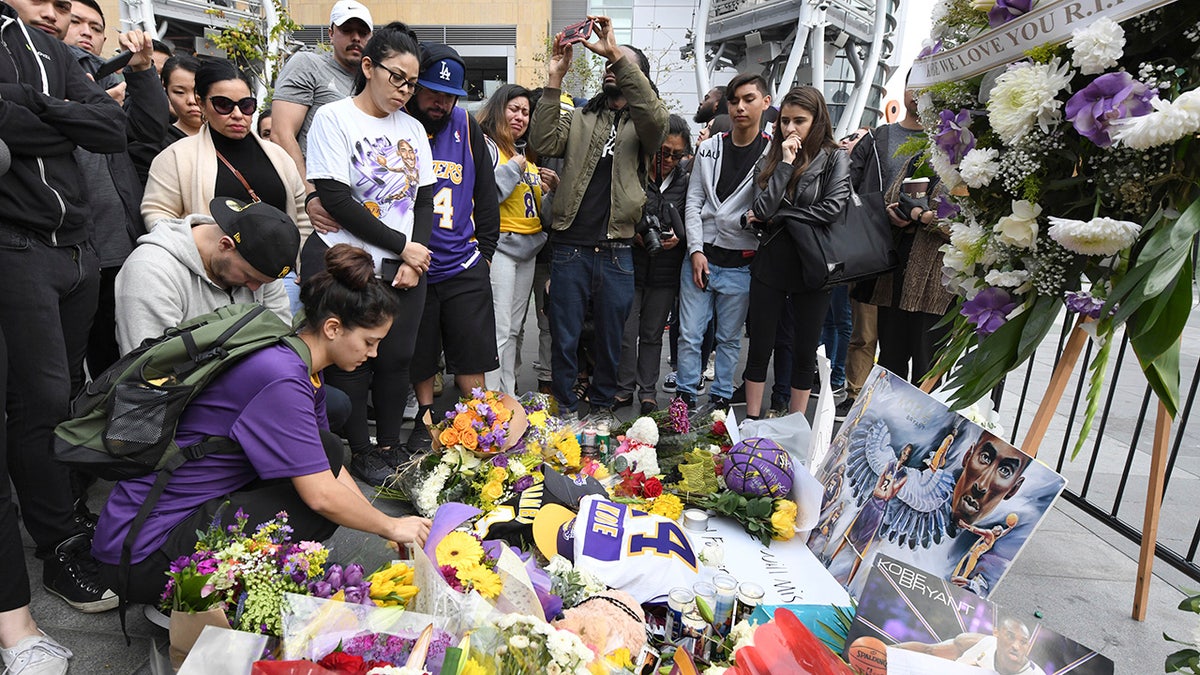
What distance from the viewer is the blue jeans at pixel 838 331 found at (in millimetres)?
4965

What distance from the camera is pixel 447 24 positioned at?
23.3 metres

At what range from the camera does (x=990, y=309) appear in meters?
1.71

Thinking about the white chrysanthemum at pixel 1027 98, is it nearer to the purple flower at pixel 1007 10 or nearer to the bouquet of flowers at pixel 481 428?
the purple flower at pixel 1007 10

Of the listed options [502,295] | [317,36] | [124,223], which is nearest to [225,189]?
[124,223]

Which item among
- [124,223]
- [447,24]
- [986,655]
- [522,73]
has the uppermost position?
[447,24]

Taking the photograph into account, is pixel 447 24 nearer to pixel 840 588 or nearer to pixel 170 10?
pixel 170 10

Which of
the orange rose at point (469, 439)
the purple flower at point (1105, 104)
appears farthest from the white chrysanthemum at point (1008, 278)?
the orange rose at point (469, 439)

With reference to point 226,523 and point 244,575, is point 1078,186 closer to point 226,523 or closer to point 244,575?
point 244,575

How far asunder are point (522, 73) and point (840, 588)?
23556 mm

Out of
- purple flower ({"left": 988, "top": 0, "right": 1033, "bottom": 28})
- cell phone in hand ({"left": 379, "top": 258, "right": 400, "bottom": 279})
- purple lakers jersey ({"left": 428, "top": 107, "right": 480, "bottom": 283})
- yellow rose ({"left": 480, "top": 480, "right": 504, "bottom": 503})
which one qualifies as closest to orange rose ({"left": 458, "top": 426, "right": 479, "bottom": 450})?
yellow rose ({"left": 480, "top": 480, "right": 504, "bottom": 503})

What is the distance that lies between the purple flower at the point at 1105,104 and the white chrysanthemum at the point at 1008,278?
1.08 feet

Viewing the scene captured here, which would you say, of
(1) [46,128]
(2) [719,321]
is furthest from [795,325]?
(1) [46,128]

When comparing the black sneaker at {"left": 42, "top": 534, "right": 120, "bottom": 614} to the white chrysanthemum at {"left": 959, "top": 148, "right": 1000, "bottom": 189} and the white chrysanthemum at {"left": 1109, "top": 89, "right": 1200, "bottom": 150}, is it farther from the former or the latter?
the white chrysanthemum at {"left": 1109, "top": 89, "right": 1200, "bottom": 150}

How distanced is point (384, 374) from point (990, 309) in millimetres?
2455
